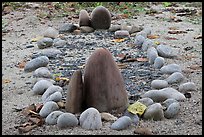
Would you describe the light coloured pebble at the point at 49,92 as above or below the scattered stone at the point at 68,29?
below

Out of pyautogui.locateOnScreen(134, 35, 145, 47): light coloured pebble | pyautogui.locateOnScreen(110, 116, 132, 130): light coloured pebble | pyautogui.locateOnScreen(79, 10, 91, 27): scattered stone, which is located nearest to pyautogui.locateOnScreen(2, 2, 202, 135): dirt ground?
pyautogui.locateOnScreen(110, 116, 132, 130): light coloured pebble

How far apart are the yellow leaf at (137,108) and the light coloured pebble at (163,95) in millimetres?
254

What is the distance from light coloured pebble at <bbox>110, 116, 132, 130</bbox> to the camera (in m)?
3.02

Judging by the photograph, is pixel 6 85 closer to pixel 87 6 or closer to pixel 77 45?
pixel 77 45

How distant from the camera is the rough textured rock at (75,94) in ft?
10.6

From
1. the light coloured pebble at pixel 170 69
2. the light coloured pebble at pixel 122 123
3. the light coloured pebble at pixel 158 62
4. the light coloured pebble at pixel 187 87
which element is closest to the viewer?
the light coloured pebble at pixel 122 123

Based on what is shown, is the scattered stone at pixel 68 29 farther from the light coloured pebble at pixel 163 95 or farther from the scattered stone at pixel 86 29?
the light coloured pebble at pixel 163 95

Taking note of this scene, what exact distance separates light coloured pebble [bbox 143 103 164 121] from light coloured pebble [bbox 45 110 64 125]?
21.8 inches

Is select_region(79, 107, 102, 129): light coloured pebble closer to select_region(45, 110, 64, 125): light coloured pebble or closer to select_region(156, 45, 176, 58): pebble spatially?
select_region(45, 110, 64, 125): light coloured pebble

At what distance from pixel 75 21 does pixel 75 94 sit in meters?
3.88

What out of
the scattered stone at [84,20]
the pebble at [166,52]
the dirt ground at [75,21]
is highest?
the scattered stone at [84,20]

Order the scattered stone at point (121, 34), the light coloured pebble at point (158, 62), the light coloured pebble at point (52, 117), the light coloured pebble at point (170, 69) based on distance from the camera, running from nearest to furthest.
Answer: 1. the light coloured pebble at point (52, 117)
2. the light coloured pebble at point (170, 69)
3. the light coloured pebble at point (158, 62)
4. the scattered stone at point (121, 34)

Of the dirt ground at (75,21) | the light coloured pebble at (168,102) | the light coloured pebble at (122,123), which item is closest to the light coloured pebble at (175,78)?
the dirt ground at (75,21)

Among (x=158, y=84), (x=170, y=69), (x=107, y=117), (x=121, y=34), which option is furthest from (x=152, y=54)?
(x=107, y=117)
